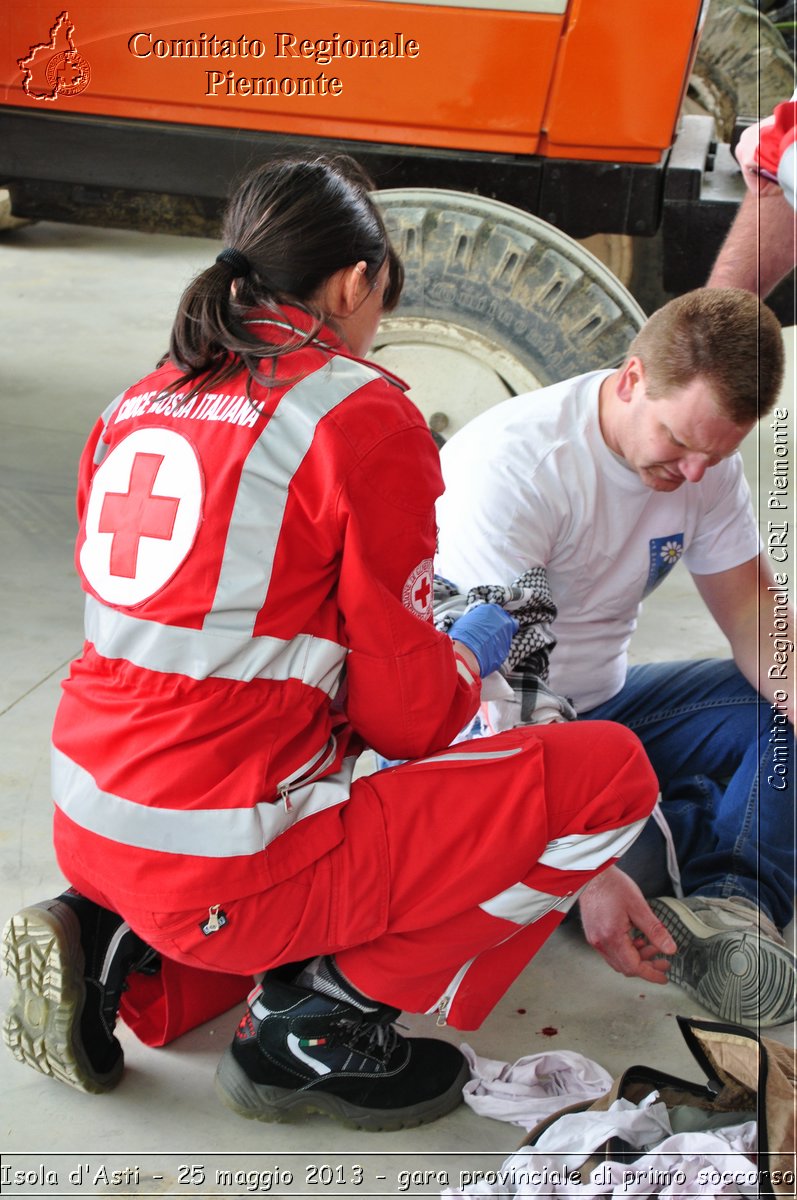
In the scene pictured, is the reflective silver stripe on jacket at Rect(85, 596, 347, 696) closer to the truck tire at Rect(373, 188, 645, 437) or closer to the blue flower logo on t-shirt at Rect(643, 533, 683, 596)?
the blue flower logo on t-shirt at Rect(643, 533, 683, 596)

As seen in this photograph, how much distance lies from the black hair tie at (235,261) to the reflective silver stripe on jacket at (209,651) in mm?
482

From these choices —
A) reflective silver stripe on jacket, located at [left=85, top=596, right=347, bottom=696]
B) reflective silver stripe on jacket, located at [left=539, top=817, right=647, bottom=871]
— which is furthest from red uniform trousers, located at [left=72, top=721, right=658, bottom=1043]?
reflective silver stripe on jacket, located at [left=85, top=596, right=347, bottom=696]

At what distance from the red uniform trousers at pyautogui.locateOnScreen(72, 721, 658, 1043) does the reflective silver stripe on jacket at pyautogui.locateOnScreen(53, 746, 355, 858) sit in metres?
0.08

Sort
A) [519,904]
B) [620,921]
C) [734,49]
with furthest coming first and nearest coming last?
[734,49] → [620,921] → [519,904]

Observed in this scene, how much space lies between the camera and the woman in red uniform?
60.0 inches

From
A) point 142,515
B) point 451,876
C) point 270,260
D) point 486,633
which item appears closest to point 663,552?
point 486,633

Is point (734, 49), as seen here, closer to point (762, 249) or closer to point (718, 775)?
point (762, 249)

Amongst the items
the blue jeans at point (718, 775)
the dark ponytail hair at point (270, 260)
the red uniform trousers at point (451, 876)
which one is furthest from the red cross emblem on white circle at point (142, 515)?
the blue jeans at point (718, 775)

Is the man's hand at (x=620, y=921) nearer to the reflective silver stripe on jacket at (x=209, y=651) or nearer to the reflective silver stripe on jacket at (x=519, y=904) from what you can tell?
the reflective silver stripe on jacket at (x=519, y=904)

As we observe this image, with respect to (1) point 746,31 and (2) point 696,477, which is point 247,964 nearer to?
(2) point 696,477

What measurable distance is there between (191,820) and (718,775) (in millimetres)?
1267

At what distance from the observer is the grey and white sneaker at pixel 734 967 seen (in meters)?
2.08

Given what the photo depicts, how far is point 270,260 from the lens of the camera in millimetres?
1641

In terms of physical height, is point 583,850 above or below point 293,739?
below
